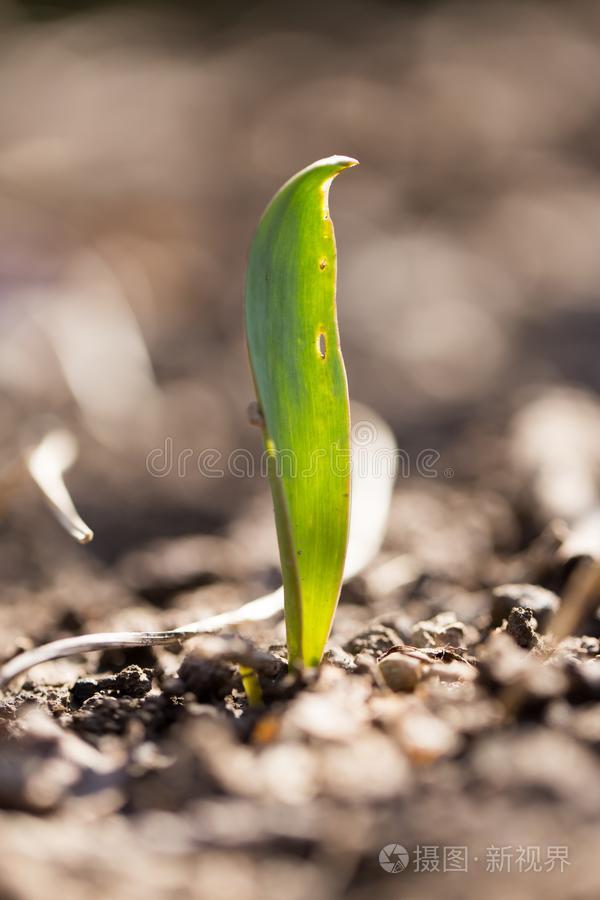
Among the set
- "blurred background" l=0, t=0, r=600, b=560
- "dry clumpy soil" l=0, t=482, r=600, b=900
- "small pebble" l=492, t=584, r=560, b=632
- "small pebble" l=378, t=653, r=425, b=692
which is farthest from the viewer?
"blurred background" l=0, t=0, r=600, b=560

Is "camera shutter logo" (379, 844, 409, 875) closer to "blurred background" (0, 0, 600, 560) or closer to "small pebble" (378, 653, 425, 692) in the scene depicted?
"small pebble" (378, 653, 425, 692)

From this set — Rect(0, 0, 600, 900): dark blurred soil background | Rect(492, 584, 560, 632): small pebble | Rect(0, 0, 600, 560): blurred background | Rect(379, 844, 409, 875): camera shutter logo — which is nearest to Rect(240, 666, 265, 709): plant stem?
Rect(0, 0, 600, 900): dark blurred soil background

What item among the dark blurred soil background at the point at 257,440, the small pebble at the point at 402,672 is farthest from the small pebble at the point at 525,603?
the small pebble at the point at 402,672

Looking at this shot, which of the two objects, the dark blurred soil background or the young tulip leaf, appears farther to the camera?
the young tulip leaf

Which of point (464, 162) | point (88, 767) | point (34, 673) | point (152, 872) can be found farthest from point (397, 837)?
point (464, 162)

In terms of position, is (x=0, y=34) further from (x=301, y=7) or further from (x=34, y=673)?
(x=34, y=673)

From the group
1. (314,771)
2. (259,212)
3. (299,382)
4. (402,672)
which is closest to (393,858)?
(314,771)

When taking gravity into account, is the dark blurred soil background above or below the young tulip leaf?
below

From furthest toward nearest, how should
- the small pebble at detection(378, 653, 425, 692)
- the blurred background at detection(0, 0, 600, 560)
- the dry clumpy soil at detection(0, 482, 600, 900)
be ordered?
the blurred background at detection(0, 0, 600, 560), the small pebble at detection(378, 653, 425, 692), the dry clumpy soil at detection(0, 482, 600, 900)
